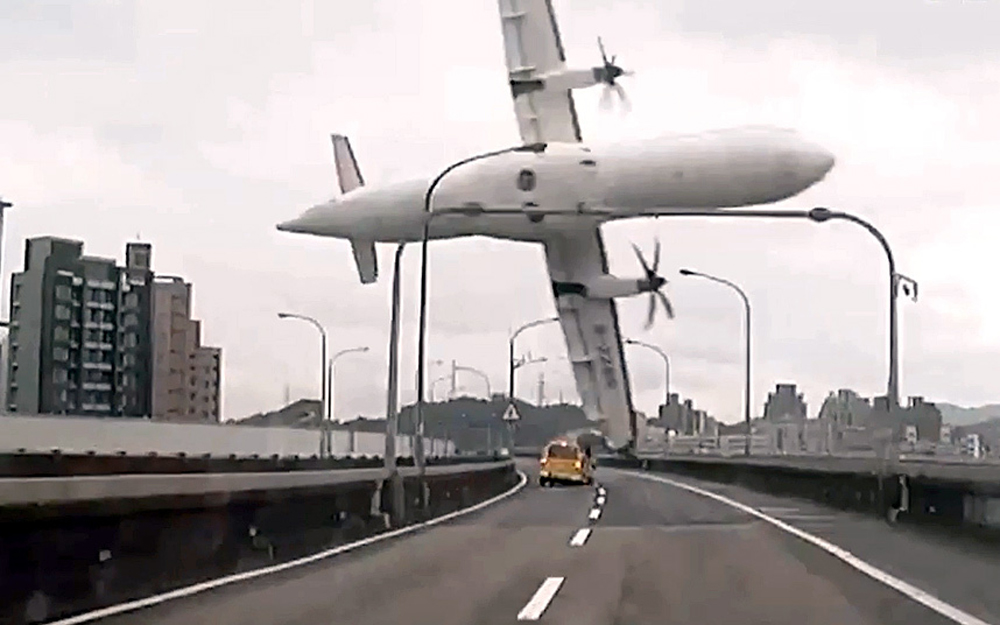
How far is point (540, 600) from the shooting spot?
1325cm

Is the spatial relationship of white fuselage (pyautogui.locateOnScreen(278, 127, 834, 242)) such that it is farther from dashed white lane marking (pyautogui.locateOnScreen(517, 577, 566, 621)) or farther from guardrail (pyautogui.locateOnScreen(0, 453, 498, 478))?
dashed white lane marking (pyautogui.locateOnScreen(517, 577, 566, 621))

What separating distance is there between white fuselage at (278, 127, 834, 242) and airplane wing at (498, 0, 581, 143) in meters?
4.94

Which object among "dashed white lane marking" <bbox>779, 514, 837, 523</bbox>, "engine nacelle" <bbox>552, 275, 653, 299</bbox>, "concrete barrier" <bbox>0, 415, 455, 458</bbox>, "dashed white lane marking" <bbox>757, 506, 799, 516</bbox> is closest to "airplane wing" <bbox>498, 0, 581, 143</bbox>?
"engine nacelle" <bbox>552, 275, 653, 299</bbox>

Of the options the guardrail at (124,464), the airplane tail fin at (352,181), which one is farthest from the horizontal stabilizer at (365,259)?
the guardrail at (124,464)

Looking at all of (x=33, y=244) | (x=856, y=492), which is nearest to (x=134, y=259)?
(x=33, y=244)

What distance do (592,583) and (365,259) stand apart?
61.4m

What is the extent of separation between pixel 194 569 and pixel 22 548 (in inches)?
161

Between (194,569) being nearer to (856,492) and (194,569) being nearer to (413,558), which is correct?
(413,558)

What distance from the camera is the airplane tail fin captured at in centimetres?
7538

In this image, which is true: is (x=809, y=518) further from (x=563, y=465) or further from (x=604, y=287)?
(x=604, y=287)

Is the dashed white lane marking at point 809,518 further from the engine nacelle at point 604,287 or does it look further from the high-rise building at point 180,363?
the engine nacelle at point 604,287

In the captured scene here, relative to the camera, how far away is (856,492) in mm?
32000

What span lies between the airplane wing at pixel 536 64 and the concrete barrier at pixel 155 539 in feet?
182

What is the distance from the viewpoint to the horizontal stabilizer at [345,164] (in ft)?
253
